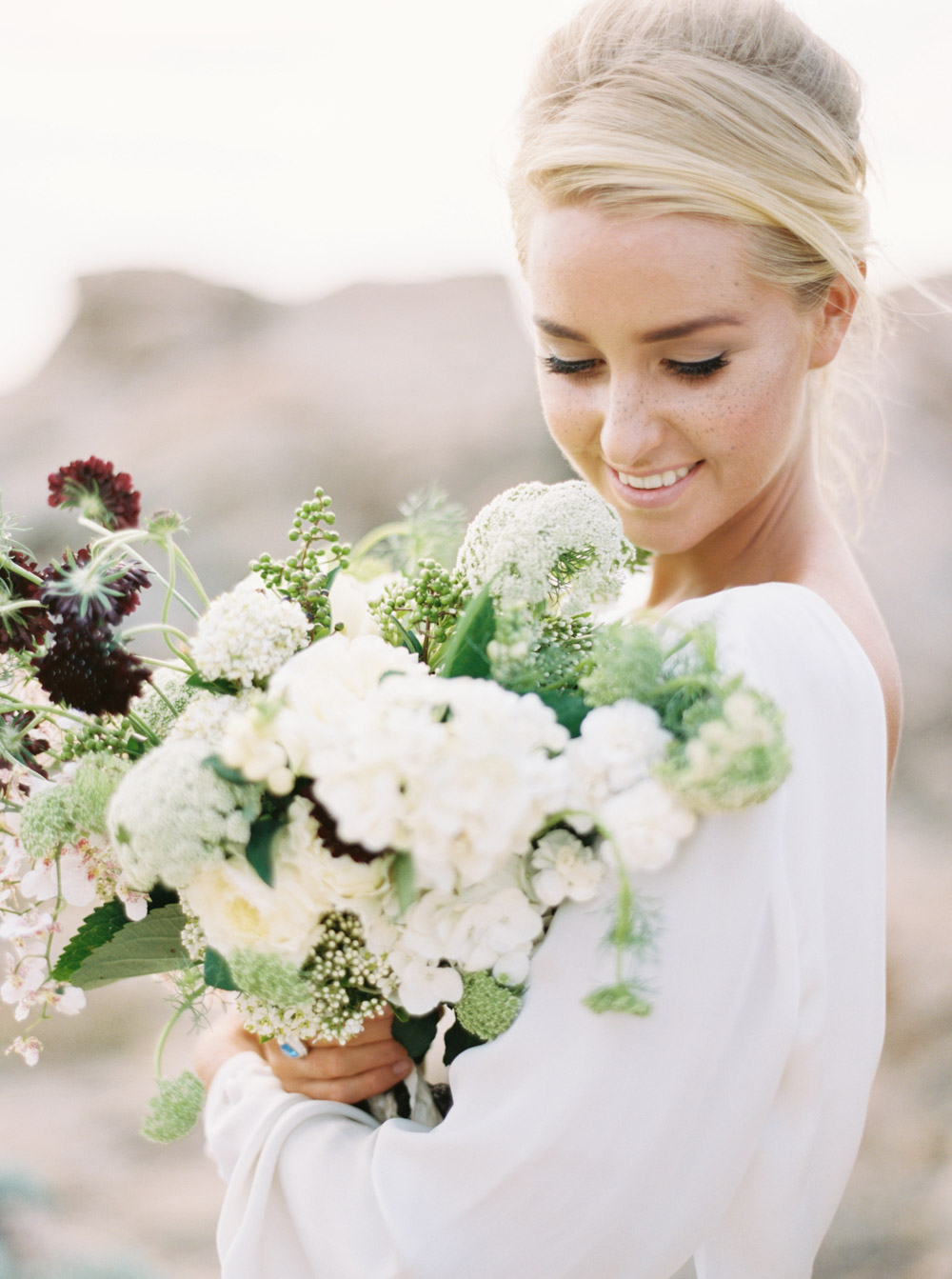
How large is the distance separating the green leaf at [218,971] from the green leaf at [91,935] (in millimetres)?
176

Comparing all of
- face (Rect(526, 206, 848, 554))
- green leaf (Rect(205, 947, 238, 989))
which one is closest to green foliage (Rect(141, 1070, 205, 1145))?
green leaf (Rect(205, 947, 238, 989))

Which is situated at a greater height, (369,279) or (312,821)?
(312,821)

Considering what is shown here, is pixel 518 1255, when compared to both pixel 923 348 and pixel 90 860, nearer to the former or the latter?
pixel 90 860

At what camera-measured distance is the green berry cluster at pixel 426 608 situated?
1.00m

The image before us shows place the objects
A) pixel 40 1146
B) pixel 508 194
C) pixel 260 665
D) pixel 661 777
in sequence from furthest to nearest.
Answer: pixel 40 1146 < pixel 508 194 < pixel 260 665 < pixel 661 777

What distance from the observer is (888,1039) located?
4.14m

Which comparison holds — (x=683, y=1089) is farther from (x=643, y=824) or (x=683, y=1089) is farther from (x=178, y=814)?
(x=178, y=814)

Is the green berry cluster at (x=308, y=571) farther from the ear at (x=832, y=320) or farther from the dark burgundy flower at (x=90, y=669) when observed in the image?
the ear at (x=832, y=320)

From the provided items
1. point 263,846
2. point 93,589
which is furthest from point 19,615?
point 263,846

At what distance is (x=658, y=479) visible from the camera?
3.79 feet

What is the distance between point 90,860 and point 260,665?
1.08 ft

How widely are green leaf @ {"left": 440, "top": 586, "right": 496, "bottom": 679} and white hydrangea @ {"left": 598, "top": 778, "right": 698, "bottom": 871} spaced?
180 mm

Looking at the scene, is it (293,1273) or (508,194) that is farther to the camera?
→ (508,194)

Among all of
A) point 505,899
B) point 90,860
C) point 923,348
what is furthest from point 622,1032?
point 923,348
